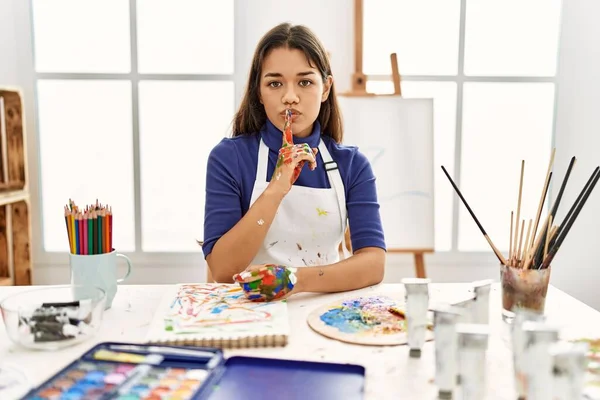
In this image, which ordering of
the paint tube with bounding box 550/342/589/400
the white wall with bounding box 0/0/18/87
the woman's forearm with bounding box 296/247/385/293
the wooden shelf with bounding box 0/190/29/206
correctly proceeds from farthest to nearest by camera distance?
1. the white wall with bounding box 0/0/18/87
2. the wooden shelf with bounding box 0/190/29/206
3. the woman's forearm with bounding box 296/247/385/293
4. the paint tube with bounding box 550/342/589/400

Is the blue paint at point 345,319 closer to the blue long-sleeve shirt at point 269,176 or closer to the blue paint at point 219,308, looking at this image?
the blue paint at point 219,308

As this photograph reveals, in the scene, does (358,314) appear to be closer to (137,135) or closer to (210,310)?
(210,310)

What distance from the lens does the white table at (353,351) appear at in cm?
79

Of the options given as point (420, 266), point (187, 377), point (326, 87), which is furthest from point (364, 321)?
point (420, 266)

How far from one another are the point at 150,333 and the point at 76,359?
5.0 inches

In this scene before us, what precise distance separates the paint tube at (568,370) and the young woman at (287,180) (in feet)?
2.40

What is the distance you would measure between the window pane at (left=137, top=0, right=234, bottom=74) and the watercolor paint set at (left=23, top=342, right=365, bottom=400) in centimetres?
193

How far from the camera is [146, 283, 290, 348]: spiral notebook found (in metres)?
0.91

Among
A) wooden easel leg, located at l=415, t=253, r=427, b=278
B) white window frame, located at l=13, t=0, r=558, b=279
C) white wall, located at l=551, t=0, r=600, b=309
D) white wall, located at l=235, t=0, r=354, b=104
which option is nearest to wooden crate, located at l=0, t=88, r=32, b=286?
white window frame, located at l=13, t=0, r=558, b=279

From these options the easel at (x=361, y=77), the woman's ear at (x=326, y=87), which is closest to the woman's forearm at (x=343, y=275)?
the woman's ear at (x=326, y=87)

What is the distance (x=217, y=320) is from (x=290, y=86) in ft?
2.35

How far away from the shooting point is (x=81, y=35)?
2.57 metres

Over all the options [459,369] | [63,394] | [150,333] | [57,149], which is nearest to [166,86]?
[57,149]

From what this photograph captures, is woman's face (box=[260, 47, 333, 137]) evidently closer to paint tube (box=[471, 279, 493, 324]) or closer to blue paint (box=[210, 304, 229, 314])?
blue paint (box=[210, 304, 229, 314])
